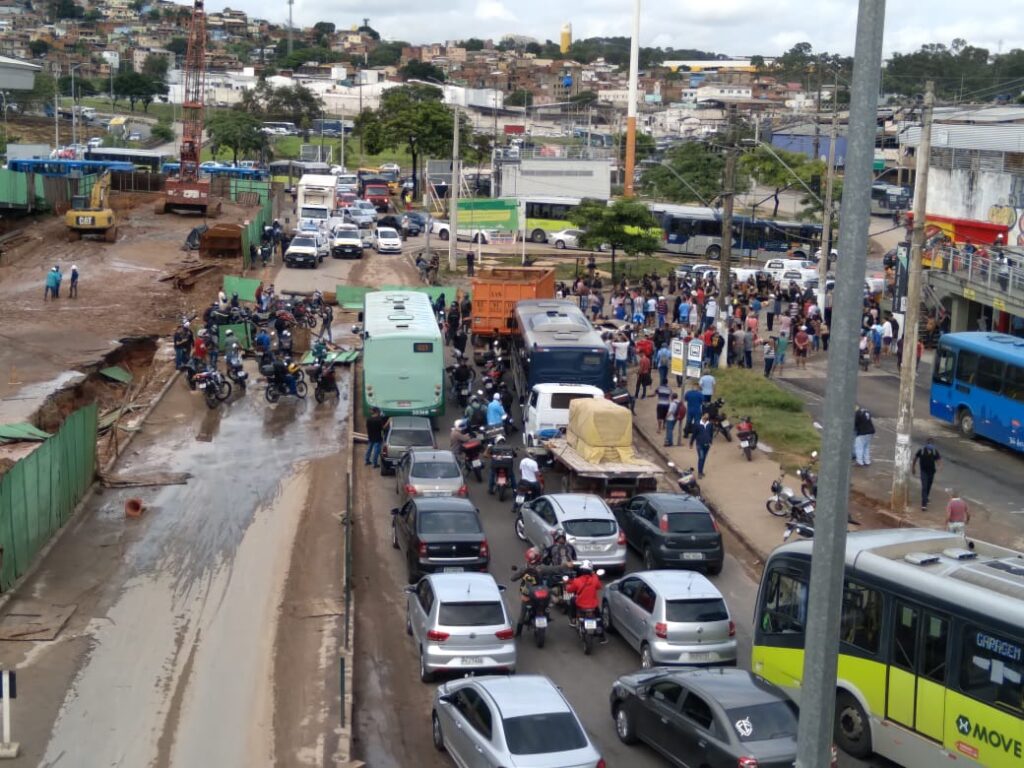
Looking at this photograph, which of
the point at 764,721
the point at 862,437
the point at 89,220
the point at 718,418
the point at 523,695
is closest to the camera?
the point at 764,721

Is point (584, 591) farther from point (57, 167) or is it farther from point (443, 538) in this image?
point (57, 167)

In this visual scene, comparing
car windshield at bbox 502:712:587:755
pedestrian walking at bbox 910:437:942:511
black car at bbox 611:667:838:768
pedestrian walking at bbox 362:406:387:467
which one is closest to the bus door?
black car at bbox 611:667:838:768

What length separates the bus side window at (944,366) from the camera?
3045 cm

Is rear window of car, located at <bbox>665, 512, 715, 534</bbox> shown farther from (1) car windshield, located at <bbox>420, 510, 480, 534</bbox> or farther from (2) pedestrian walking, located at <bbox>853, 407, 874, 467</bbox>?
(2) pedestrian walking, located at <bbox>853, 407, 874, 467</bbox>

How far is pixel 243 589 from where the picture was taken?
1956cm

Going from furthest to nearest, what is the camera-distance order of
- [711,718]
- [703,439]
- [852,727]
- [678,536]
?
[703,439]
[678,536]
[852,727]
[711,718]

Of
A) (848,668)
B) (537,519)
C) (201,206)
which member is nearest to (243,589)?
(537,519)

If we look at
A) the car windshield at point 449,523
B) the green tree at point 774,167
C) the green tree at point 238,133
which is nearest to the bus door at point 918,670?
the car windshield at point 449,523

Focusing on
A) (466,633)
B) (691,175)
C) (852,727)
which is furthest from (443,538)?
(691,175)

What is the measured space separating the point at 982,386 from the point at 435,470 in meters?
14.1

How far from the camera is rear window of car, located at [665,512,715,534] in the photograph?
2030 cm

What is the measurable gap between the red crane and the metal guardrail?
148ft

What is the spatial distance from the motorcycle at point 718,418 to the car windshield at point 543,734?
610 inches

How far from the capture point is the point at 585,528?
19.9 meters
